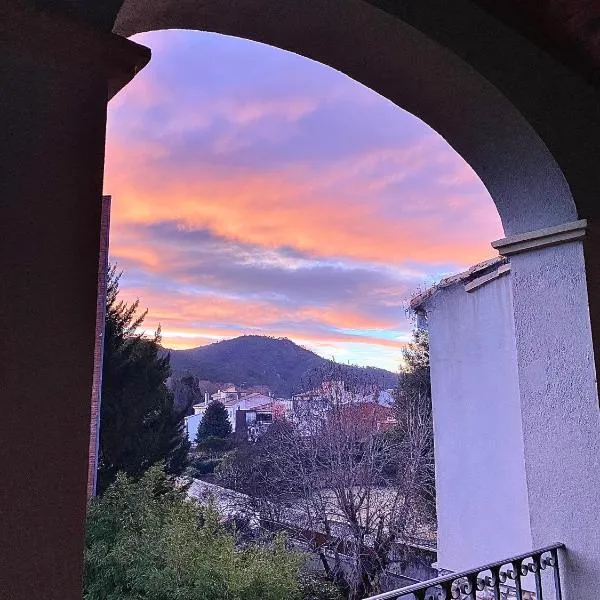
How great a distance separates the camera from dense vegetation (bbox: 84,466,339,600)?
611cm

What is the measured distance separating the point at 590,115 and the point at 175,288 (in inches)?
349

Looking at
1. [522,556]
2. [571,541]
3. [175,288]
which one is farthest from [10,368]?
[175,288]

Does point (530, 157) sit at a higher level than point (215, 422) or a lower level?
higher

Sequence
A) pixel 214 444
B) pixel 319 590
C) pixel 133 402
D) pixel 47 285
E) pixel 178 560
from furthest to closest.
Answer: pixel 133 402 < pixel 214 444 < pixel 319 590 < pixel 178 560 < pixel 47 285

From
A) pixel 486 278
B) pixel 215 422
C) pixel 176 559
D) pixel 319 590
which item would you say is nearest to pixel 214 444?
pixel 215 422

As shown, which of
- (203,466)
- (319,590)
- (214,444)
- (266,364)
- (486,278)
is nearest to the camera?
(486,278)

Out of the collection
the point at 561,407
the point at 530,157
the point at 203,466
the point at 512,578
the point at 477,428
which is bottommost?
the point at 203,466

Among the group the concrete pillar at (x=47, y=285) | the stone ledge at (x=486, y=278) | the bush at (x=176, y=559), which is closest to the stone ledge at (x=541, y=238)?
the concrete pillar at (x=47, y=285)

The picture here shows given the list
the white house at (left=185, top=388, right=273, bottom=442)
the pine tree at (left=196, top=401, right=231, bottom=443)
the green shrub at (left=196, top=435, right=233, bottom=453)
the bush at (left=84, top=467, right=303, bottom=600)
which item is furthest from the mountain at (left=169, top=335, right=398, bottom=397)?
the bush at (left=84, top=467, right=303, bottom=600)

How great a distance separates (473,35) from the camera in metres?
1.43

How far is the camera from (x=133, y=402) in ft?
33.6

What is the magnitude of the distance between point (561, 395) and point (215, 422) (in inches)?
311

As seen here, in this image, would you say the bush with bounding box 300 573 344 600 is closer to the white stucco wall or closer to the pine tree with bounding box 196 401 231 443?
the white stucco wall

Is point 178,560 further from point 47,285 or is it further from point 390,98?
point 47,285
